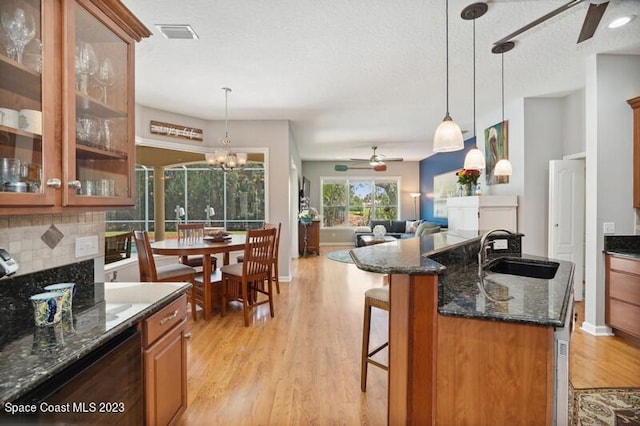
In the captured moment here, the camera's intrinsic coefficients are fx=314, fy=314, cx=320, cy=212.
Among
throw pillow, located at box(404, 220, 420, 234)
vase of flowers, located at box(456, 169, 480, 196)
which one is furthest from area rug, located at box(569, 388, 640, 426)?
throw pillow, located at box(404, 220, 420, 234)

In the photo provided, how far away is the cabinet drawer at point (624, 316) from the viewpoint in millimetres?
2758

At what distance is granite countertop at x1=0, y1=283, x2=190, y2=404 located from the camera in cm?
85

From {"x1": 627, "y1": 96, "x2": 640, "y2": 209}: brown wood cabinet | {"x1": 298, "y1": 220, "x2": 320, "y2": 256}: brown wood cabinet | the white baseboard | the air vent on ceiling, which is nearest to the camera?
the air vent on ceiling

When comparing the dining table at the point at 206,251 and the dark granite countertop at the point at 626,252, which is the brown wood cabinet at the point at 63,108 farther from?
the dark granite countertop at the point at 626,252

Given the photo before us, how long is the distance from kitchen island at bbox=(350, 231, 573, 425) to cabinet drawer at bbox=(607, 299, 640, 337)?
83.6 inches

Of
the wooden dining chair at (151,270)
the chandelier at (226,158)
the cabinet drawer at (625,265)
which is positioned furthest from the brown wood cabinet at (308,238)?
the cabinet drawer at (625,265)

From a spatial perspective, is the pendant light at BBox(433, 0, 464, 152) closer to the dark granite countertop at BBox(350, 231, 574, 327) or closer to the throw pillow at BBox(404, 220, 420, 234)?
the dark granite countertop at BBox(350, 231, 574, 327)

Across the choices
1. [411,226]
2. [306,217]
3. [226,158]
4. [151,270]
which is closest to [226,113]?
[226,158]

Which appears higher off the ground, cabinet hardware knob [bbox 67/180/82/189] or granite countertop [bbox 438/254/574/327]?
cabinet hardware knob [bbox 67/180/82/189]

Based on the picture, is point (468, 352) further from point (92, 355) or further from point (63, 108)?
point (63, 108)

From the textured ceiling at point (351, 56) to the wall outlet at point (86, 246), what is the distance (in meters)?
1.75

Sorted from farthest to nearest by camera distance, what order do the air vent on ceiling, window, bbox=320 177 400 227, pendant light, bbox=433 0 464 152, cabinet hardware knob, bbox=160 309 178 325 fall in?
window, bbox=320 177 400 227 → the air vent on ceiling → pendant light, bbox=433 0 464 152 → cabinet hardware knob, bbox=160 309 178 325

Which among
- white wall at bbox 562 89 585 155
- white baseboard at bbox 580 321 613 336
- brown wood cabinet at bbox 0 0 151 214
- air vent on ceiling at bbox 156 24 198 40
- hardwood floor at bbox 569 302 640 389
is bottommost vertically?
hardwood floor at bbox 569 302 640 389

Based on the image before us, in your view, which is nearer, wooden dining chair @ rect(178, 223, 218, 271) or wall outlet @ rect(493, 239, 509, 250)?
wall outlet @ rect(493, 239, 509, 250)
